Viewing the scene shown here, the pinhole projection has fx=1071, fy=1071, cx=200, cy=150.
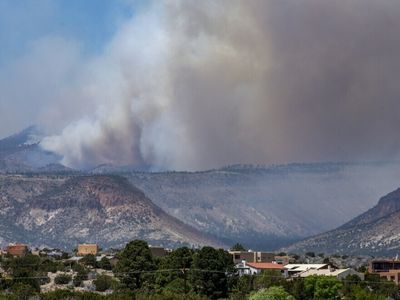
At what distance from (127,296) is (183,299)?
13054mm

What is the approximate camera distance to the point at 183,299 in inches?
7180

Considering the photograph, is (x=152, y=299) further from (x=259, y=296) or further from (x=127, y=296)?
(x=259, y=296)

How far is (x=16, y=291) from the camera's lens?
643 feet

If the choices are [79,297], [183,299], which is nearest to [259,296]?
[183,299]

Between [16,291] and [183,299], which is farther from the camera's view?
[16,291]

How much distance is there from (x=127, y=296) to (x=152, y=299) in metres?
10.9

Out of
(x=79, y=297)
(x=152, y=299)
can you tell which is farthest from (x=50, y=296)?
(x=152, y=299)

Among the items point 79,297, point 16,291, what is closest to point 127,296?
point 79,297

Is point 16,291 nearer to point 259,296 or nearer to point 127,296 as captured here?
point 127,296

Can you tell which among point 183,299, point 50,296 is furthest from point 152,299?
point 50,296

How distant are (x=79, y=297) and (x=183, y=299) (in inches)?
770

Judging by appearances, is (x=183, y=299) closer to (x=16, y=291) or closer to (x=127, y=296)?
(x=127, y=296)

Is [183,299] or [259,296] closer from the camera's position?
[183,299]

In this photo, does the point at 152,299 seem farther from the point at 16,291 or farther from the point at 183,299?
the point at 16,291
